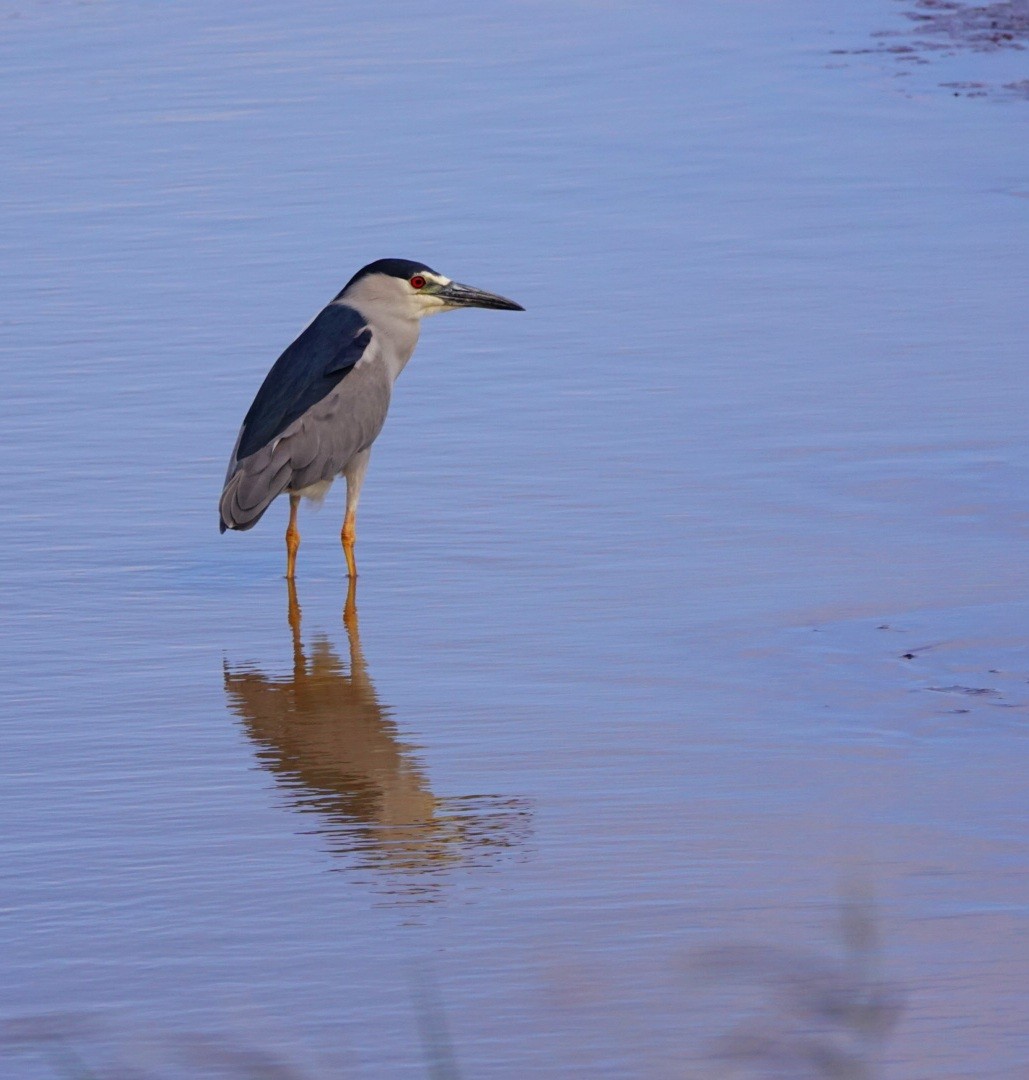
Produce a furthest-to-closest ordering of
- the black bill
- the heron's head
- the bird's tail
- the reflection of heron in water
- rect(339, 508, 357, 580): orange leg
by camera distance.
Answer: the black bill < the heron's head < the bird's tail < rect(339, 508, 357, 580): orange leg < the reflection of heron in water

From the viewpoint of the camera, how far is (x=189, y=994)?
14.2 feet

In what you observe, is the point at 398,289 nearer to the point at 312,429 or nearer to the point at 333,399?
the point at 333,399

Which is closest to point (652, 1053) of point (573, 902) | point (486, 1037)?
point (486, 1037)

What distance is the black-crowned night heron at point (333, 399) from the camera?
296 inches

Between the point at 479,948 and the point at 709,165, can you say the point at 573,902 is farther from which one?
the point at 709,165

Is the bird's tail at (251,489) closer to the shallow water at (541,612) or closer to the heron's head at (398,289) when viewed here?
the shallow water at (541,612)

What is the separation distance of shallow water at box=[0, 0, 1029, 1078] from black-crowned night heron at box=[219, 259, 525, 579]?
248 millimetres

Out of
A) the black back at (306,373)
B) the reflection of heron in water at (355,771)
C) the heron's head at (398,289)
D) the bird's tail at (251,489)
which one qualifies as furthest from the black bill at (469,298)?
the reflection of heron in water at (355,771)

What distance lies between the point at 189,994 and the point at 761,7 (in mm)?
15567

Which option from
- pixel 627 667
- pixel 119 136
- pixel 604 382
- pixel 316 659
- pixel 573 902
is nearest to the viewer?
pixel 573 902

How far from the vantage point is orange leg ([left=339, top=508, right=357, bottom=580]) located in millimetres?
7262

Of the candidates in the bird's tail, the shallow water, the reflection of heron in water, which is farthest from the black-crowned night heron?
the reflection of heron in water

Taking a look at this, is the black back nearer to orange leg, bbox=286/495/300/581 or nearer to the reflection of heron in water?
orange leg, bbox=286/495/300/581

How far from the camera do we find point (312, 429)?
25.2 ft
